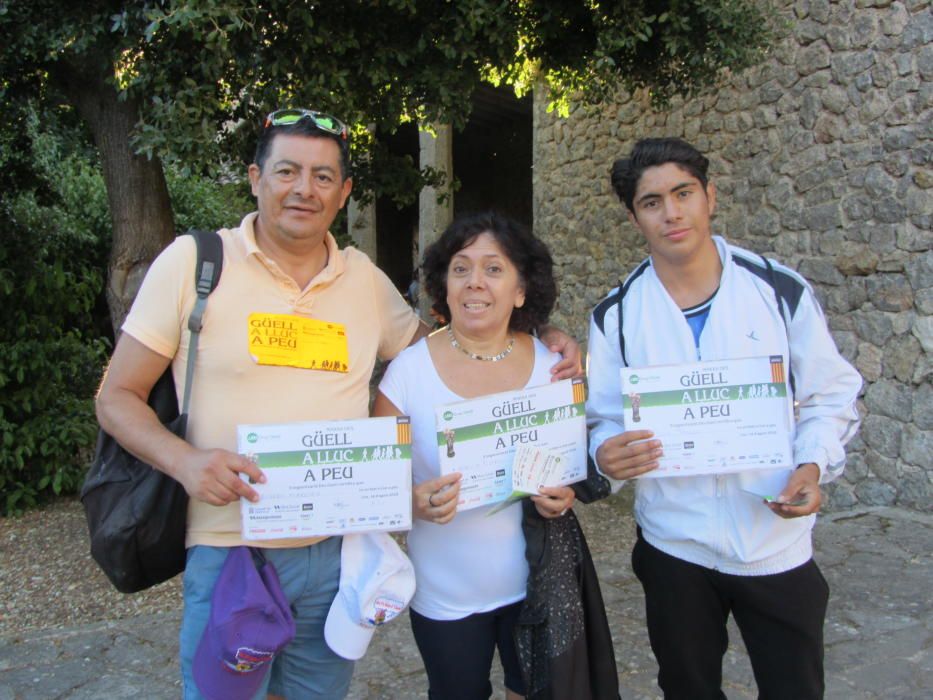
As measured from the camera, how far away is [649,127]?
25.8 ft

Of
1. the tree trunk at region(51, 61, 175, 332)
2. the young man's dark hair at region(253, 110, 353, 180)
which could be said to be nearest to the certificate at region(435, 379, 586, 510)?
the young man's dark hair at region(253, 110, 353, 180)

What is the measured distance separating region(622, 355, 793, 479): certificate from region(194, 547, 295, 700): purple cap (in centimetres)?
103

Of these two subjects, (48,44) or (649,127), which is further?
(649,127)

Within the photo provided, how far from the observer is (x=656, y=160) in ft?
7.29

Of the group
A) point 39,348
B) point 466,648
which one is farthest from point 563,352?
point 39,348

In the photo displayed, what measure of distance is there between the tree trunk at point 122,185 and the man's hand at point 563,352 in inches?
126

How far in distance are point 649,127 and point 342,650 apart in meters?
6.88

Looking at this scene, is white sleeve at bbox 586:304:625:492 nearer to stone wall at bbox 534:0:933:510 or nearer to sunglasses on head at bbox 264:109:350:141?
sunglasses on head at bbox 264:109:350:141

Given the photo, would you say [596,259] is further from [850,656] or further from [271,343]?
[271,343]

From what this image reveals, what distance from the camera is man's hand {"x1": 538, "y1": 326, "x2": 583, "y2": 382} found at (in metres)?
2.34

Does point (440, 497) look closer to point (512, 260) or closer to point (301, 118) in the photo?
point (512, 260)

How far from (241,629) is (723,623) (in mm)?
1341

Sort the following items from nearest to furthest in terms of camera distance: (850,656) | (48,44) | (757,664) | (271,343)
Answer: (271,343)
(757,664)
(850,656)
(48,44)

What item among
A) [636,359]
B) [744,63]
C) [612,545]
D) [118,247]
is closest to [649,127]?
[744,63]
